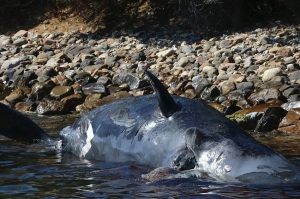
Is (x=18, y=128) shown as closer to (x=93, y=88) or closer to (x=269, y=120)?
(x=269, y=120)

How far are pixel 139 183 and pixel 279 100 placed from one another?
6219 mm

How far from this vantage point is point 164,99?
15.7 feet

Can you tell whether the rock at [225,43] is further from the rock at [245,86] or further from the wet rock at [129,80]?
the rock at [245,86]

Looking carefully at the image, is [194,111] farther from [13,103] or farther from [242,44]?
[242,44]

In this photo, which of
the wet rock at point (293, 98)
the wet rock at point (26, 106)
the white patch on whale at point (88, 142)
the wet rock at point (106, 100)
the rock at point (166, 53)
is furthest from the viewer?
the rock at point (166, 53)

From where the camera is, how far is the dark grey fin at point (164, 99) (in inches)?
185

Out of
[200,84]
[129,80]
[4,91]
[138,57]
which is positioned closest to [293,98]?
[200,84]

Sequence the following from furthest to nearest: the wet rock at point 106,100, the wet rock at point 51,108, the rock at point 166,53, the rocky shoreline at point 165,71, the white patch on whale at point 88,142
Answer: the rock at point 166,53
the wet rock at point 51,108
the wet rock at point 106,100
the rocky shoreline at point 165,71
the white patch on whale at point 88,142

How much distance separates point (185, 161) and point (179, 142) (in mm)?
176

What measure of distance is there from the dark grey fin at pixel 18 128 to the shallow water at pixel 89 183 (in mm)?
124

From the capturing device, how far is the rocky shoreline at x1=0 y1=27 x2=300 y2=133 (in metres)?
10.5

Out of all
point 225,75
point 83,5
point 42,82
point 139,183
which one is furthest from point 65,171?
point 83,5

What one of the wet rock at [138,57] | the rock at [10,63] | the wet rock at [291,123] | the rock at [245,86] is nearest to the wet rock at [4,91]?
the rock at [10,63]

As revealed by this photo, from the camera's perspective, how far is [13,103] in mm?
12766
